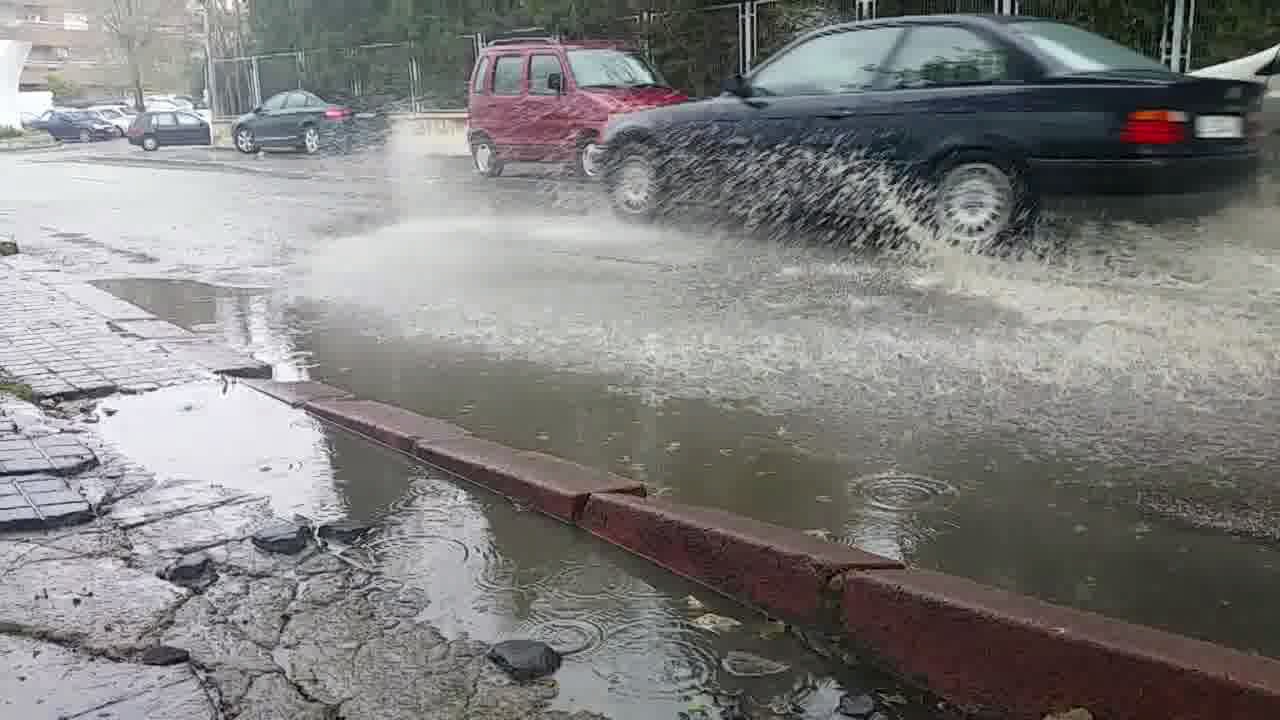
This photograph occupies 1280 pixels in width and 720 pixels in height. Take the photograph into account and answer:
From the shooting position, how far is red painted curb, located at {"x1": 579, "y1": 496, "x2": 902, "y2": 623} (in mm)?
2900

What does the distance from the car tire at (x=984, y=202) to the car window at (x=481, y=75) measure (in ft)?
32.8

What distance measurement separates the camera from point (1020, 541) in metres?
3.38

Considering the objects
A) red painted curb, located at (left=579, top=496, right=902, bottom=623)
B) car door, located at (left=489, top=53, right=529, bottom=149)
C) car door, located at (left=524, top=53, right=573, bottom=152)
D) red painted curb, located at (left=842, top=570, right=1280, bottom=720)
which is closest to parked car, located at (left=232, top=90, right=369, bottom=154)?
car door, located at (left=489, top=53, right=529, bottom=149)

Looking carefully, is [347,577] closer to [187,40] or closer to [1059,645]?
[1059,645]

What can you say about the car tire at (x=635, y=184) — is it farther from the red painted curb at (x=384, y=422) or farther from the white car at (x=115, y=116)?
the white car at (x=115, y=116)

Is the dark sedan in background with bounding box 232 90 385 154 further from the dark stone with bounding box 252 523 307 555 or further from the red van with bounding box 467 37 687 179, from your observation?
the dark stone with bounding box 252 523 307 555

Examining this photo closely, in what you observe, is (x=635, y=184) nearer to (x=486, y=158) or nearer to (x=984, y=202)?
(x=984, y=202)

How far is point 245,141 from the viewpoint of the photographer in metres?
26.9

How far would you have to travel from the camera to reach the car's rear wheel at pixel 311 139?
83.1ft

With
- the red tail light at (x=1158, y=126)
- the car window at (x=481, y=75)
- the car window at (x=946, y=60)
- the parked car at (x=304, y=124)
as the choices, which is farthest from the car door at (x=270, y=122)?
the red tail light at (x=1158, y=126)

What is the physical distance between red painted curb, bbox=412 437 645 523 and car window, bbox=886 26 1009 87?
16.5ft

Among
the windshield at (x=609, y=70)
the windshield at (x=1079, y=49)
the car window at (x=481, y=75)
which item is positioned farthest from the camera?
the car window at (x=481, y=75)

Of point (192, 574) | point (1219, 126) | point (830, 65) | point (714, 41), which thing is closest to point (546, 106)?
point (714, 41)

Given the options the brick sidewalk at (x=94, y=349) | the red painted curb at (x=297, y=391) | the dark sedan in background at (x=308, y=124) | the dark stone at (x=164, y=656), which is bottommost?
the dark stone at (x=164, y=656)
